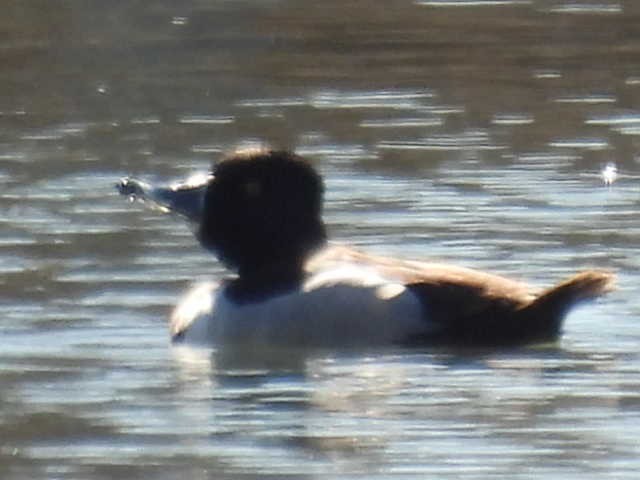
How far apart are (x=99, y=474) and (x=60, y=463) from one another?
25 cm

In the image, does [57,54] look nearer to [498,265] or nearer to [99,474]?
[498,265]

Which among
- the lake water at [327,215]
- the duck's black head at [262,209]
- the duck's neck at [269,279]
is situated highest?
the duck's black head at [262,209]

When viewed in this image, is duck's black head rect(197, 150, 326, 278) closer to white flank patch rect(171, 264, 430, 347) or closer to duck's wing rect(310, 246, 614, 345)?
white flank patch rect(171, 264, 430, 347)

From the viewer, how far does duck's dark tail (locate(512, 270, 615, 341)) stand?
11.4m

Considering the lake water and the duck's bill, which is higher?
the duck's bill

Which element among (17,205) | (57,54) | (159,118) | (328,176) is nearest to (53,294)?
(17,205)

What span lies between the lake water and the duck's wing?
106 millimetres

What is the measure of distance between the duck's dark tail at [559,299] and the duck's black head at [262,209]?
1112 millimetres

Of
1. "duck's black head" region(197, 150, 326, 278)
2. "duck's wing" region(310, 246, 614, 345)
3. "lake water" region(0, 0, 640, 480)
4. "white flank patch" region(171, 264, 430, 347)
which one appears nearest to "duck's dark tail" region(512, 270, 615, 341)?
"duck's wing" region(310, 246, 614, 345)

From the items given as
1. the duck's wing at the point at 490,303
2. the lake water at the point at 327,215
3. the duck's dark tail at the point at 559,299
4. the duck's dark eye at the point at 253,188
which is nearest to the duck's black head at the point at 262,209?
the duck's dark eye at the point at 253,188

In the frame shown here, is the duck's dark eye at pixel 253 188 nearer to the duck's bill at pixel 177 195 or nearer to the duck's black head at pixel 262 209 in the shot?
the duck's black head at pixel 262 209

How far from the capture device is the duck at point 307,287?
11414 mm

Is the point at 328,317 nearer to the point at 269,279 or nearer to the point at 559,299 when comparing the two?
the point at 269,279

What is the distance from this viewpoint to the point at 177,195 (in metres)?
12.5
